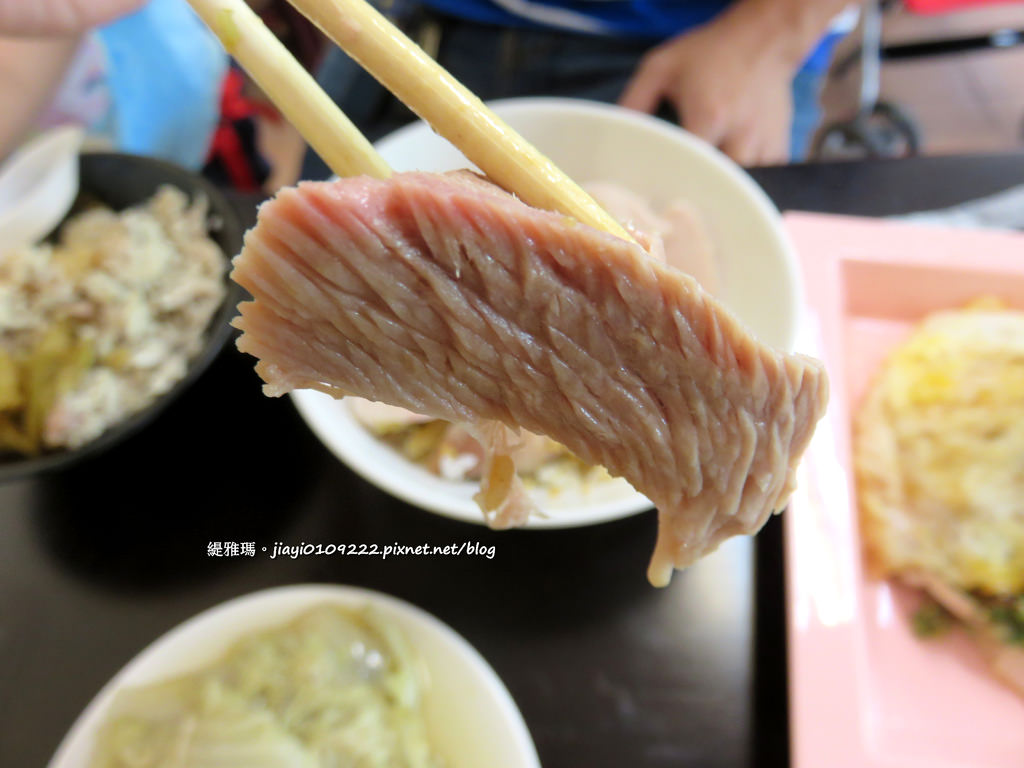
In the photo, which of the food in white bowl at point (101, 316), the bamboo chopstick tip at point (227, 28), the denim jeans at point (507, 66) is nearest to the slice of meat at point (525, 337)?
the bamboo chopstick tip at point (227, 28)

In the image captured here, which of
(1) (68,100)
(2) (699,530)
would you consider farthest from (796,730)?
(1) (68,100)

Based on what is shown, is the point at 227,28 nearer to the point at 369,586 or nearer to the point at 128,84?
the point at 369,586

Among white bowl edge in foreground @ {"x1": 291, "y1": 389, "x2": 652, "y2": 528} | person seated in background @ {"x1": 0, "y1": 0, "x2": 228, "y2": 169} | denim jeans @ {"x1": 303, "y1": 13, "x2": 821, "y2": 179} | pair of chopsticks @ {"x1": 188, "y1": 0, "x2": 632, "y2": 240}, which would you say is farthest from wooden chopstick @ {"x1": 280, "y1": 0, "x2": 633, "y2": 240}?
denim jeans @ {"x1": 303, "y1": 13, "x2": 821, "y2": 179}

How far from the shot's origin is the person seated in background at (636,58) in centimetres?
128

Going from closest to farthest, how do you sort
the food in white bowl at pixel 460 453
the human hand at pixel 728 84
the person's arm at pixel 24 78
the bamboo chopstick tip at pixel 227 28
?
the bamboo chopstick tip at pixel 227 28, the food in white bowl at pixel 460 453, the person's arm at pixel 24 78, the human hand at pixel 728 84

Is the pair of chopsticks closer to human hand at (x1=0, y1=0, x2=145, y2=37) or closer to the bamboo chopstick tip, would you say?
A: the bamboo chopstick tip

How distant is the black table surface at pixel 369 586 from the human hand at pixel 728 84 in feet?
2.83

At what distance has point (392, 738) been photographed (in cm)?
65

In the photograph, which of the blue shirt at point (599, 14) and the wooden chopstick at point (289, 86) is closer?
the wooden chopstick at point (289, 86)

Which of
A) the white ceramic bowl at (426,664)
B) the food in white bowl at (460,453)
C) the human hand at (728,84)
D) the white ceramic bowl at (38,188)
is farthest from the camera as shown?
the human hand at (728,84)

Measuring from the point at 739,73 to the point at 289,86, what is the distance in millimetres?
1154

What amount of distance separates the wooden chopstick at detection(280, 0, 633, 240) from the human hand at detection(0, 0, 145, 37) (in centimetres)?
72

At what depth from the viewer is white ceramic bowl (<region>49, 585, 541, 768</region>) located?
2.10 feet

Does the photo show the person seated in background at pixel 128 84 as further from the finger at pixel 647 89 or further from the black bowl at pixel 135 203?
the finger at pixel 647 89
